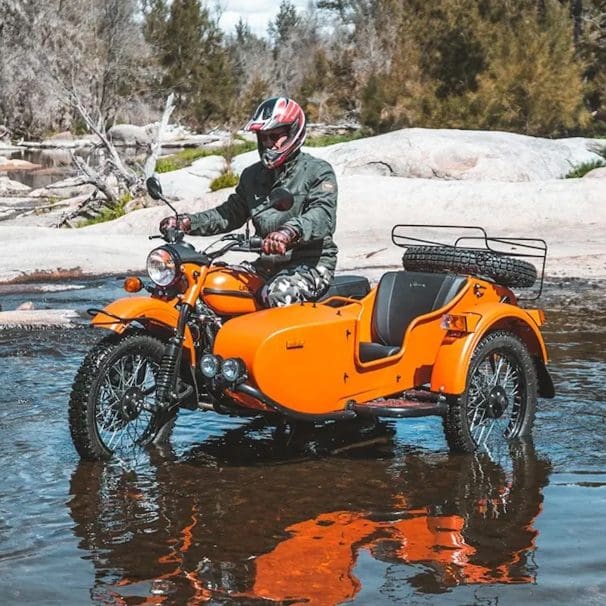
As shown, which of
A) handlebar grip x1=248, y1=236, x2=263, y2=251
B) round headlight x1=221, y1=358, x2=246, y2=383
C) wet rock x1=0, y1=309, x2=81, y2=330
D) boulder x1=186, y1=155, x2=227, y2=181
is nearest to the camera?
round headlight x1=221, y1=358, x2=246, y2=383

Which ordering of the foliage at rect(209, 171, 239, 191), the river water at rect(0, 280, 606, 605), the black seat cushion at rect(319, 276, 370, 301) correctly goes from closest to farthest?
the river water at rect(0, 280, 606, 605), the black seat cushion at rect(319, 276, 370, 301), the foliage at rect(209, 171, 239, 191)

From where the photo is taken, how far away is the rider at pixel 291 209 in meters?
6.16

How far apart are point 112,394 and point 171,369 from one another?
328mm

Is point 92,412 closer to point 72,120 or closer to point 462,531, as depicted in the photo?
point 462,531

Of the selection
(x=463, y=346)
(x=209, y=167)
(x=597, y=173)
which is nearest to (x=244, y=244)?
(x=463, y=346)

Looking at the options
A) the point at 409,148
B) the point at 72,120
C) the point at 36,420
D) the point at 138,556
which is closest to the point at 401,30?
the point at 409,148

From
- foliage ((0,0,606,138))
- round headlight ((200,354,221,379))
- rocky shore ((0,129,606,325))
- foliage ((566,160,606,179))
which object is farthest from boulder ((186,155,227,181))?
round headlight ((200,354,221,379))

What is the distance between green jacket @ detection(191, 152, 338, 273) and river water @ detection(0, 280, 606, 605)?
42.6 inches

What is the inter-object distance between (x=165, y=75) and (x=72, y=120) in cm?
1062

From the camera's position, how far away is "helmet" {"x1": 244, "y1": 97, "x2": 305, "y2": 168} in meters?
6.25

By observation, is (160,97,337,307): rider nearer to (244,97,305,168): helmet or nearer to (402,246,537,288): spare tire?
(244,97,305,168): helmet

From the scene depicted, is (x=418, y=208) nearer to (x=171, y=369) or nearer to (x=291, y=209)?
(x=291, y=209)

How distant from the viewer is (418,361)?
6367 mm

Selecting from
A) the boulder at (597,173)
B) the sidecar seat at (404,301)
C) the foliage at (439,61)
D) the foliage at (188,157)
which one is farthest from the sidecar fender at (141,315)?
the foliage at (439,61)
